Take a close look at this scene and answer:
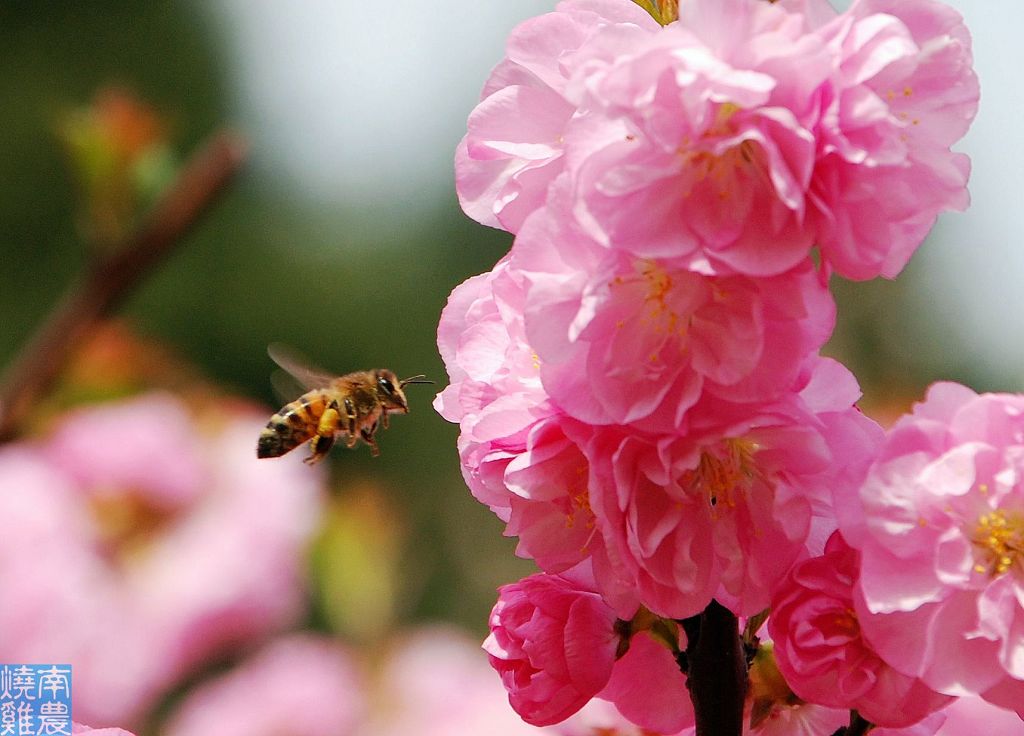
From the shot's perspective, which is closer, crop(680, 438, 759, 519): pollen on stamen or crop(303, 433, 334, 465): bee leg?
crop(680, 438, 759, 519): pollen on stamen

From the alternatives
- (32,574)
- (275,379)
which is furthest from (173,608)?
(275,379)

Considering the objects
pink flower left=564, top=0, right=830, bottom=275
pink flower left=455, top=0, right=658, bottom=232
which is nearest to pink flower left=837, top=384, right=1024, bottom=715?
pink flower left=564, top=0, right=830, bottom=275

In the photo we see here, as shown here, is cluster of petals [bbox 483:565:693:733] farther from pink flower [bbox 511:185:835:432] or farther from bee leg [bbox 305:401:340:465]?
bee leg [bbox 305:401:340:465]

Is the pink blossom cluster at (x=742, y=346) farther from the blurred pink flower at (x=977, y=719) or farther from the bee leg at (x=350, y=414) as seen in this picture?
the bee leg at (x=350, y=414)

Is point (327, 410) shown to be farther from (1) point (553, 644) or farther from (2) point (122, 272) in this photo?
(1) point (553, 644)

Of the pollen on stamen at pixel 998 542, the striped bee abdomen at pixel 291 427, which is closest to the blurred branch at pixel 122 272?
the striped bee abdomen at pixel 291 427

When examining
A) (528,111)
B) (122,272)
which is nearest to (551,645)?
(528,111)
